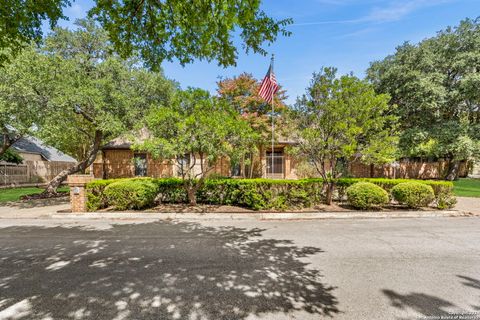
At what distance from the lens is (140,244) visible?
5.28 metres

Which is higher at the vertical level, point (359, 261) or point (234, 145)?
point (234, 145)

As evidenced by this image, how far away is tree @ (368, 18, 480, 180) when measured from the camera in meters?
18.0

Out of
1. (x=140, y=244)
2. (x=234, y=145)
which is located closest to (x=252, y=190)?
(x=234, y=145)

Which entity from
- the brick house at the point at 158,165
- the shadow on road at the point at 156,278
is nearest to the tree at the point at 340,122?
the shadow on road at the point at 156,278

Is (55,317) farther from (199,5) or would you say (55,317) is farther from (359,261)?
(199,5)

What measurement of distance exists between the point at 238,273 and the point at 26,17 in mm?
6623

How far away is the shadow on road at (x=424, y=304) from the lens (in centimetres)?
278

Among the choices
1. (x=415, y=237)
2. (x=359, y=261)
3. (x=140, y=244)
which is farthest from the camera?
(x=415, y=237)

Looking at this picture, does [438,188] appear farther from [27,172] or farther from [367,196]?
[27,172]

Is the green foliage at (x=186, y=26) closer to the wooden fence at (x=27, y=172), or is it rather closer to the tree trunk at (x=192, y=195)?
the tree trunk at (x=192, y=195)

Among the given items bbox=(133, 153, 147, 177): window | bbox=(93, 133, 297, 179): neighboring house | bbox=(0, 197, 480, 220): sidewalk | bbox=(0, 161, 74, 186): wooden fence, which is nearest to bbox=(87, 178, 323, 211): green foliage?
bbox=(0, 197, 480, 220): sidewalk

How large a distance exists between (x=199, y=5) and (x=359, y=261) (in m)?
5.89

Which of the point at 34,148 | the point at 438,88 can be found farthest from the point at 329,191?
the point at 34,148

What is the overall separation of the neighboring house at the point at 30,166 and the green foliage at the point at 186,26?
56.1 ft
